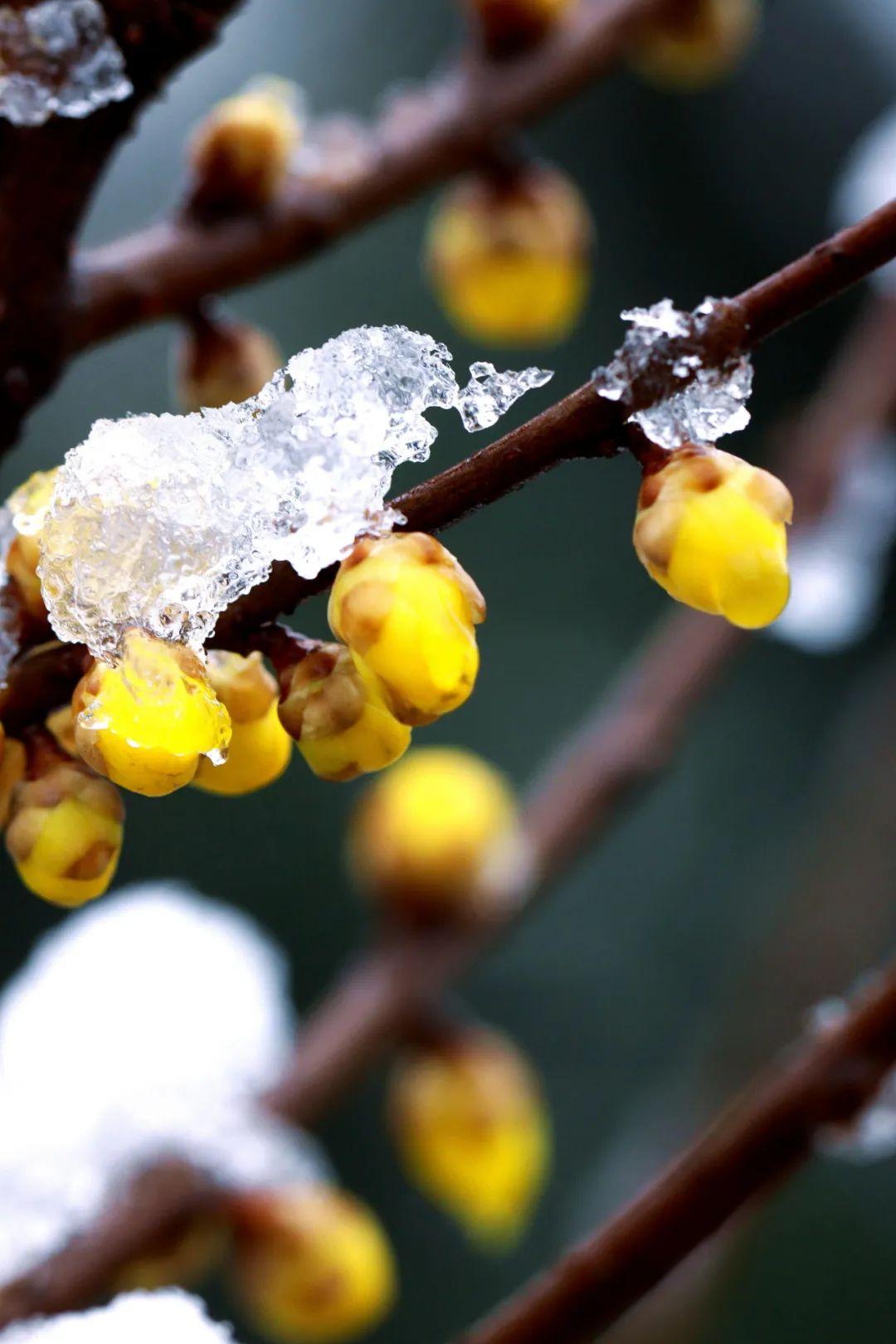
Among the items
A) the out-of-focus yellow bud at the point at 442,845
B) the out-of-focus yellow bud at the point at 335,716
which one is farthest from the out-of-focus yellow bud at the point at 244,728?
the out-of-focus yellow bud at the point at 442,845

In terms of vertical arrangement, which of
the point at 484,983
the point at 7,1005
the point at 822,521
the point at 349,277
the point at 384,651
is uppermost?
the point at 384,651

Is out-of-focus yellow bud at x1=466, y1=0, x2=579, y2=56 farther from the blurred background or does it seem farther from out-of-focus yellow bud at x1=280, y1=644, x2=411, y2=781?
the blurred background

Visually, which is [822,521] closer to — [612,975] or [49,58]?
[49,58]

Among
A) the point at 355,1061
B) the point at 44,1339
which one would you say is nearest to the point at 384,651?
the point at 44,1339

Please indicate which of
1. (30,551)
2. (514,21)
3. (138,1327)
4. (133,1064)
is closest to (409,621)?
(30,551)

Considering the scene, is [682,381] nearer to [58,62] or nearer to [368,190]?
[58,62]
